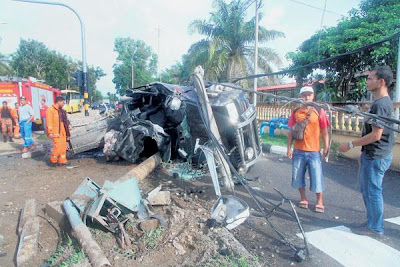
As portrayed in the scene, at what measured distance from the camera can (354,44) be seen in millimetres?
11555

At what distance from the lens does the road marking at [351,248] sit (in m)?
2.83

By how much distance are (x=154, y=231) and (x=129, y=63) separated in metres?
49.9

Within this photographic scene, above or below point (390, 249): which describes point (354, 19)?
above

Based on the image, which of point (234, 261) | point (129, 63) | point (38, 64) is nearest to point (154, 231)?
point (234, 261)

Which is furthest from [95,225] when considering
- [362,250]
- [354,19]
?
[354,19]

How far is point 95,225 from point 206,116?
7.51ft

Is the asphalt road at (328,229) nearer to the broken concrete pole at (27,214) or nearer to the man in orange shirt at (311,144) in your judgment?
the man in orange shirt at (311,144)

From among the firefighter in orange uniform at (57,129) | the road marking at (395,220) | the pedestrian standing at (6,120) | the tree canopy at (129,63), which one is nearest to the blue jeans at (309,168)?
the road marking at (395,220)

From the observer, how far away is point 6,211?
4.21 meters

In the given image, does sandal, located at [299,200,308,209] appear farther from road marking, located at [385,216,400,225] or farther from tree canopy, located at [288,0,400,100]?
tree canopy, located at [288,0,400,100]

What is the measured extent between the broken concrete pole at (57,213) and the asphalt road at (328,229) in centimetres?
223

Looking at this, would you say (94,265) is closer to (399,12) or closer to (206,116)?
(206,116)

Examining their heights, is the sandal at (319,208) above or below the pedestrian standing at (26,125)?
below

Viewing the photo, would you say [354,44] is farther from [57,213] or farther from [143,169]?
[57,213]
